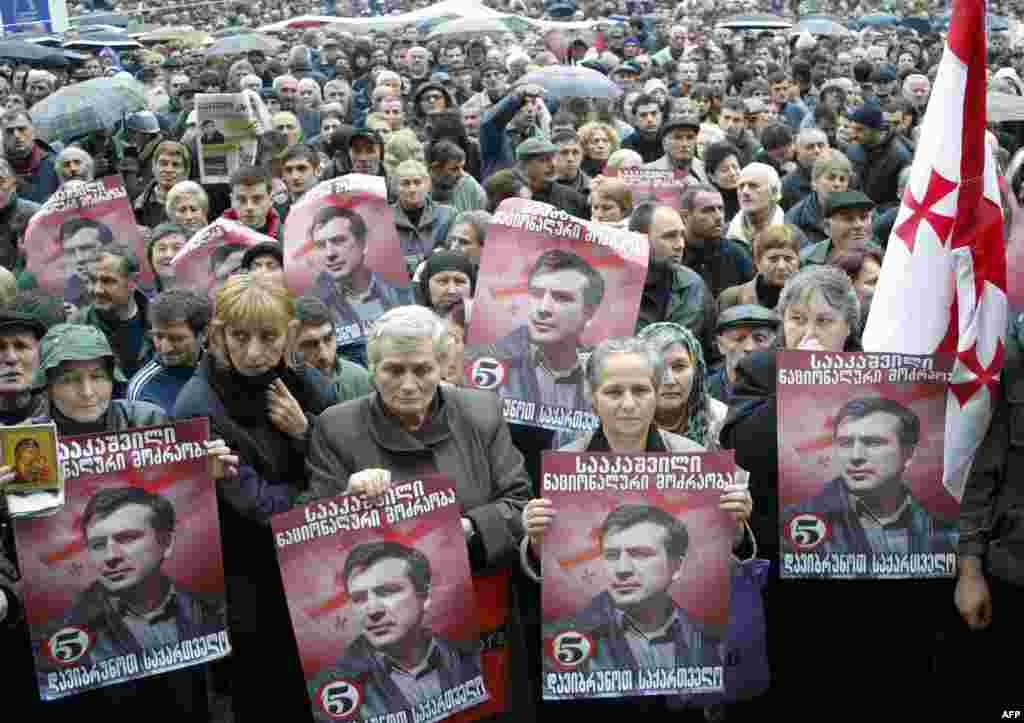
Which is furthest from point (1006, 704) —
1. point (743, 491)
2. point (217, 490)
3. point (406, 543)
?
point (217, 490)

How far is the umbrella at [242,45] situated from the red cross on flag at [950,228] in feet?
70.1

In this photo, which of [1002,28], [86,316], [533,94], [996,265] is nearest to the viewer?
[996,265]

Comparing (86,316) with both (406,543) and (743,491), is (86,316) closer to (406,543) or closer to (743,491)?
(406,543)

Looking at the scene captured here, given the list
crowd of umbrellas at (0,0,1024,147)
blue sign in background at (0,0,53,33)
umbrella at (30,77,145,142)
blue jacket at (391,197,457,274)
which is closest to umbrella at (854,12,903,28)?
crowd of umbrellas at (0,0,1024,147)

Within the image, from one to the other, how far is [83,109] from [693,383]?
1026cm

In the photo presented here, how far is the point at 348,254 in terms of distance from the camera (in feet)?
22.0

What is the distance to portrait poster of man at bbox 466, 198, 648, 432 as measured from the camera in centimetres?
558

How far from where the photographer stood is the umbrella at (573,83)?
594 inches

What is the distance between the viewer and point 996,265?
4.79 meters

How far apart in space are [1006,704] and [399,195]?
193 inches

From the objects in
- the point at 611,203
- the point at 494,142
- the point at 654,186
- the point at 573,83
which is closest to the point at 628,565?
the point at 611,203

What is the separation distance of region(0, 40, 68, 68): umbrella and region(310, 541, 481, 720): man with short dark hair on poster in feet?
66.6

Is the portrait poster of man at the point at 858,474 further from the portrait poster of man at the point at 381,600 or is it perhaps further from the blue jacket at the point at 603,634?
the portrait poster of man at the point at 381,600

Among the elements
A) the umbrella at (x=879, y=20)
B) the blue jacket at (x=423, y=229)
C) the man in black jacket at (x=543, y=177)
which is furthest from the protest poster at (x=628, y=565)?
the umbrella at (x=879, y=20)
